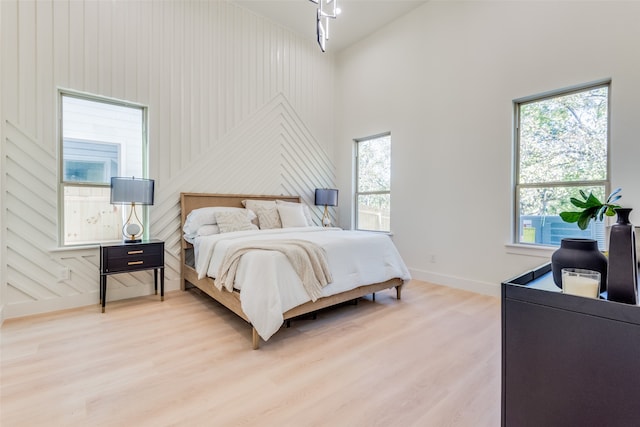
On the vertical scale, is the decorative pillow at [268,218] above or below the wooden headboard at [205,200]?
below

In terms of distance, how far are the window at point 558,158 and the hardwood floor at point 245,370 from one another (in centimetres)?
118

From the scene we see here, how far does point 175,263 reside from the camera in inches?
148

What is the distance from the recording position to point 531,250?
3.23m

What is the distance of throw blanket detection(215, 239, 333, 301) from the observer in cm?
247

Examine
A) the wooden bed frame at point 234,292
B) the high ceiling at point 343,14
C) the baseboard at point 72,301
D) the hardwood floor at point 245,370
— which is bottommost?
the hardwood floor at point 245,370

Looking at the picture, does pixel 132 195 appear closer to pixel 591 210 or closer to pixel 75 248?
pixel 75 248

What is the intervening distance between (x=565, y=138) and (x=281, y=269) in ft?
10.7

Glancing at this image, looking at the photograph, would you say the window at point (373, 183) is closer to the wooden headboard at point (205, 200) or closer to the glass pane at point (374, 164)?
the glass pane at point (374, 164)

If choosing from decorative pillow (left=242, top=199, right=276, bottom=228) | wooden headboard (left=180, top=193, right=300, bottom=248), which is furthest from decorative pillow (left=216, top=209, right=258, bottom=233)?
wooden headboard (left=180, top=193, right=300, bottom=248)

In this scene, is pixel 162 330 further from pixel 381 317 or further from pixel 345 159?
pixel 345 159

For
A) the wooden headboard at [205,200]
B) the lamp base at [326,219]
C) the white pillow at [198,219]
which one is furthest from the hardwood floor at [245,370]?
the lamp base at [326,219]

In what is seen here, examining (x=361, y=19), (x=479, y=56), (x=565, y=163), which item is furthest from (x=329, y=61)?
(x=565, y=163)

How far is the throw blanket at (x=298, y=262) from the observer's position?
8.12ft

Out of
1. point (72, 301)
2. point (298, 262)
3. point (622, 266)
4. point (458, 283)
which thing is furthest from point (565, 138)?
point (72, 301)
